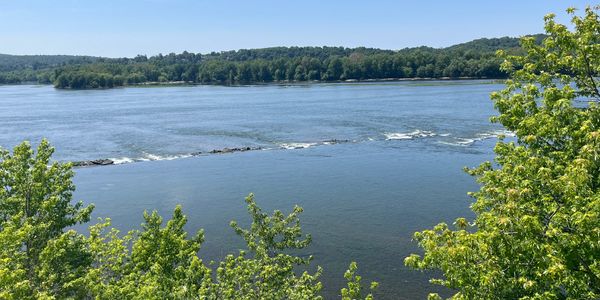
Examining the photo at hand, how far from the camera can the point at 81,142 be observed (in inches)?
2990

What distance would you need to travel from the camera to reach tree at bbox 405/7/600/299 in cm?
1170

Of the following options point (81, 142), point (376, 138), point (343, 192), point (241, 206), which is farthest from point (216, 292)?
point (81, 142)

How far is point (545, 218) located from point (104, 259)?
1580 cm

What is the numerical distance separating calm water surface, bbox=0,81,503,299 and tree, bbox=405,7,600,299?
47.3ft

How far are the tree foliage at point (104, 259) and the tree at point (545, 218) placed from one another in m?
3.87

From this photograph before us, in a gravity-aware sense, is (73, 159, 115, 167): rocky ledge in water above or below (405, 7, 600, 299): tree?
below

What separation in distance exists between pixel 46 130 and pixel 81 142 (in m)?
14.7

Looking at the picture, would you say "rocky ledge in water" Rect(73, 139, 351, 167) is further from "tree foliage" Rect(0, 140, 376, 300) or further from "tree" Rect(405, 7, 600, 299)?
"tree" Rect(405, 7, 600, 299)

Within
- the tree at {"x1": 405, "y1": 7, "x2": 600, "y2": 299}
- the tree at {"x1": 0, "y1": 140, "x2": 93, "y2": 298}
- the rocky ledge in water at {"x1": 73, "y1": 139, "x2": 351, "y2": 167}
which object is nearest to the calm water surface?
the rocky ledge in water at {"x1": 73, "y1": 139, "x2": 351, "y2": 167}

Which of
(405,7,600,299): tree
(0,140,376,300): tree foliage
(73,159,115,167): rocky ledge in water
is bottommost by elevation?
(73,159,115,167): rocky ledge in water

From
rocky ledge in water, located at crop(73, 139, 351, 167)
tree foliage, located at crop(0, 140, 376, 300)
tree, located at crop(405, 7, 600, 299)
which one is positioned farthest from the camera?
rocky ledge in water, located at crop(73, 139, 351, 167)

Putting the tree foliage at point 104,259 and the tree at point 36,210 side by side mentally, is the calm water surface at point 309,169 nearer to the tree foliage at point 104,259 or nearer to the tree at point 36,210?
the tree foliage at point 104,259

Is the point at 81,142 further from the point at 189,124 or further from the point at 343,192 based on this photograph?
the point at 343,192

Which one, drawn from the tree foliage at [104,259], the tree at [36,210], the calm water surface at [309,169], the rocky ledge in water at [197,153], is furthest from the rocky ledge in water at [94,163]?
the tree at [36,210]
